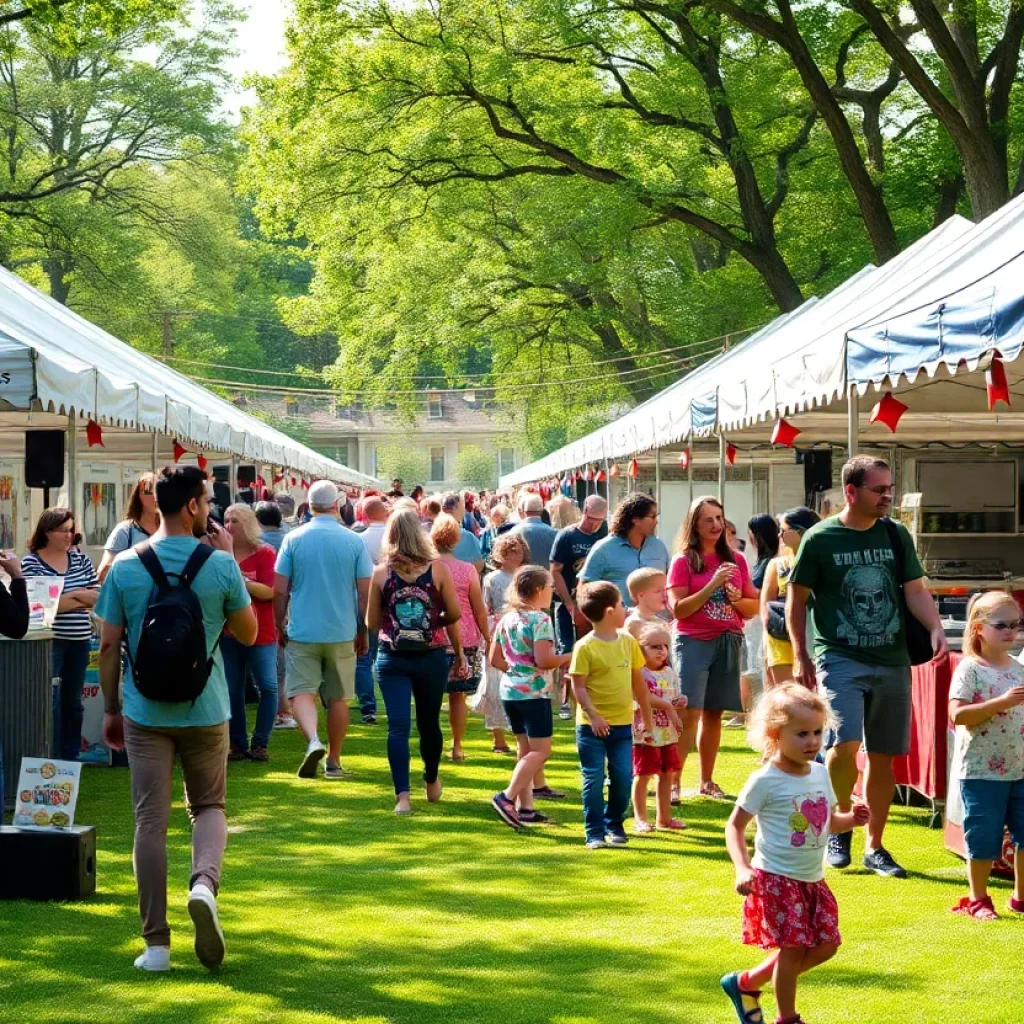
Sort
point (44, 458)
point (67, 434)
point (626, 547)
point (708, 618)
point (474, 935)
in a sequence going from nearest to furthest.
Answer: point (474, 935)
point (708, 618)
point (626, 547)
point (44, 458)
point (67, 434)

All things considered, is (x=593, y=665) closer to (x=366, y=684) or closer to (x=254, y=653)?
(x=254, y=653)

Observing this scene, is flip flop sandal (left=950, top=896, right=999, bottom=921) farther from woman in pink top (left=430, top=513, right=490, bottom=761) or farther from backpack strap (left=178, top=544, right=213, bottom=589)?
woman in pink top (left=430, top=513, right=490, bottom=761)

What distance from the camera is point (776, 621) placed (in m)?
Answer: 11.0

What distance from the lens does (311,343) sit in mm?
105688

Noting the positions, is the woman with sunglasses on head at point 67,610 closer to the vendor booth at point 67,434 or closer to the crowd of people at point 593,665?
the crowd of people at point 593,665

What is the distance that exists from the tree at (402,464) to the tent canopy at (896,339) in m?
77.2

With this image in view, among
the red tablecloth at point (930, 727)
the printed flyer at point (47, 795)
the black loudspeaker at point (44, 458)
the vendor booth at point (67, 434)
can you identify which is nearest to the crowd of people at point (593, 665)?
the red tablecloth at point (930, 727)

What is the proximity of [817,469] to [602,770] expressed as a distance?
9.71 metres

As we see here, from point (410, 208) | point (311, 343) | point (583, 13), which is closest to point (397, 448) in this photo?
point (311, 343)

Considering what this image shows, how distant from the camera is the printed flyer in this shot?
7.89m

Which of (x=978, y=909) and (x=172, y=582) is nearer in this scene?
(x=172, y=582)

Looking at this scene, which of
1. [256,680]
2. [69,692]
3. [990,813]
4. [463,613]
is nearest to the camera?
[990,813]

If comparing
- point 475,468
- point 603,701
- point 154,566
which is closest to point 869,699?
point 603,701

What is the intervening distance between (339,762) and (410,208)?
25320 millimetres
